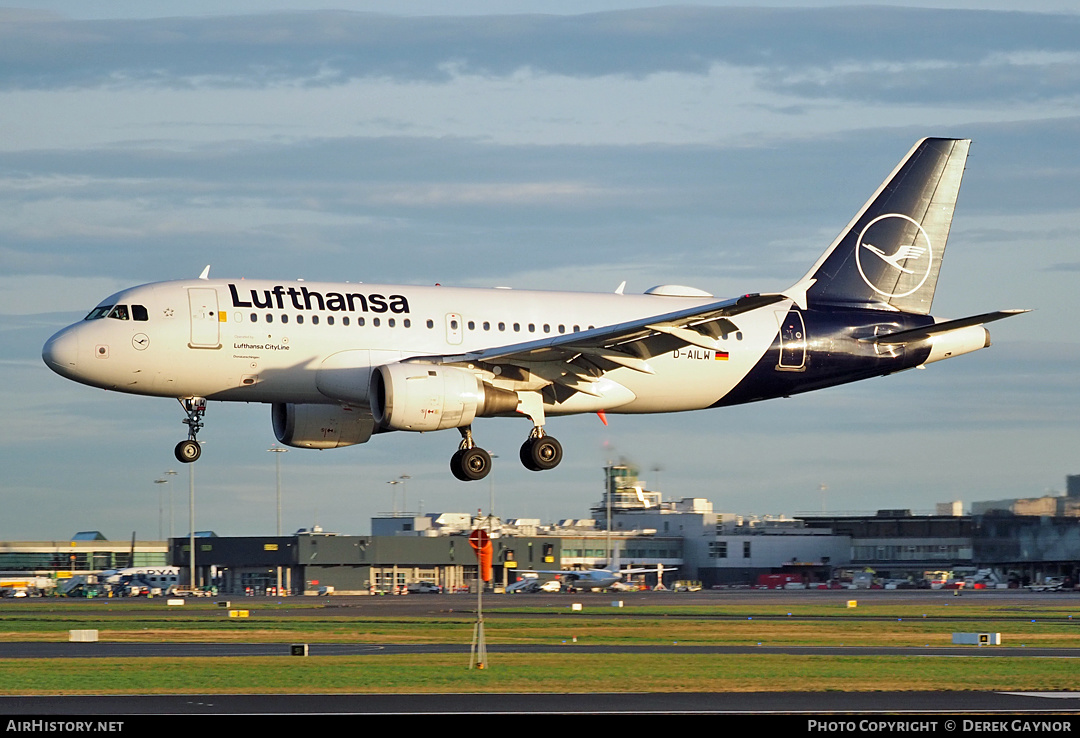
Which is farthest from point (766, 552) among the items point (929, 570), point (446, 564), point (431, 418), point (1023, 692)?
point (1023, 692)

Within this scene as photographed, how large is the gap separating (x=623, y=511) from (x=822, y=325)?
136809 millimetres

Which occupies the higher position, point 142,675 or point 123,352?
point 123,352

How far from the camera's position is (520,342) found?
1907 inches

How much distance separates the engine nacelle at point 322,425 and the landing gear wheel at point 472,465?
→ 3.27 metres

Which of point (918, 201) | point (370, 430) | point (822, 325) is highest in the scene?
point (918, 201)

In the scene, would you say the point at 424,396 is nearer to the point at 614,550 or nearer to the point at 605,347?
the point at 605,347

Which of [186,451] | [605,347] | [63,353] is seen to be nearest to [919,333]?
[605,347]

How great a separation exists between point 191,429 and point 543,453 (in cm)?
1106

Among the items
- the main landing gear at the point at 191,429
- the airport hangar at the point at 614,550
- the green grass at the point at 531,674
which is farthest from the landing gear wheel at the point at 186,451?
the airport hangar at the point at 614,550

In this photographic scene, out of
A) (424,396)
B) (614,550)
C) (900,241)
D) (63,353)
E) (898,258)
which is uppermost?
(900,241)

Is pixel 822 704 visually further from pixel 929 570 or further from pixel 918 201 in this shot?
pixel 929 570

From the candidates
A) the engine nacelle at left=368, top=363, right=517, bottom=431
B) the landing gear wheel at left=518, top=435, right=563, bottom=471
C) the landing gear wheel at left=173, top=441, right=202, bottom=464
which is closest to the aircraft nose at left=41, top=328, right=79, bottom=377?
the landing gear wheel at left=173, top=441, right=202, bottom=464

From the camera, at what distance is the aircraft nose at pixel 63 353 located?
44.6m

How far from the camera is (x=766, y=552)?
527ft
